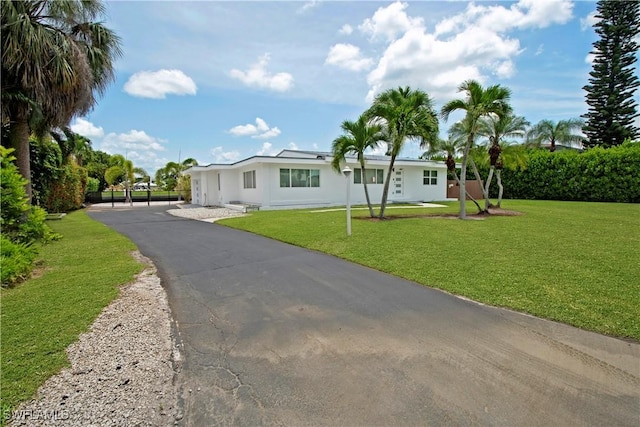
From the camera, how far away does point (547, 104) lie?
25.1m

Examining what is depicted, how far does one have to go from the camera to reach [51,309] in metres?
3.93

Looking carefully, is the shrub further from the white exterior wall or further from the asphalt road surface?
the asphalt road surface

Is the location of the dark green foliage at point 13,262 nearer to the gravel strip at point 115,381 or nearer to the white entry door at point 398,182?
the gravel strip at point 115,381

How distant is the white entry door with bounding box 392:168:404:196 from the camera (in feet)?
75.2

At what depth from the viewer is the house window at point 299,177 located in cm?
1862

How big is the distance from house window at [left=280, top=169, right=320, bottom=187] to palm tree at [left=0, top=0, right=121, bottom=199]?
32.3ft

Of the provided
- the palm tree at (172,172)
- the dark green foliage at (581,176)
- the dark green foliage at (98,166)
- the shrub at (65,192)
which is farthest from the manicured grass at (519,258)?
the dark green foliage at (98,166)

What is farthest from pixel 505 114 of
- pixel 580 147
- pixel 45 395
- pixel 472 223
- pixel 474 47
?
pixel 580 147

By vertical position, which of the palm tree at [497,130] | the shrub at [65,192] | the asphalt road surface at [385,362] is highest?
the palm tree at [497,130]

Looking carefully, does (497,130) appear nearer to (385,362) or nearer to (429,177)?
(429,177)

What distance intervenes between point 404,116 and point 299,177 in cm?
930

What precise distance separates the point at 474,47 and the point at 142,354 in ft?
41.4

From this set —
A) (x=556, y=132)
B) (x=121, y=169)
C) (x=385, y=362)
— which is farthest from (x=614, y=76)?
(x=121, y=169)

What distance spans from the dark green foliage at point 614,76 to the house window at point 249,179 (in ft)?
94.3
